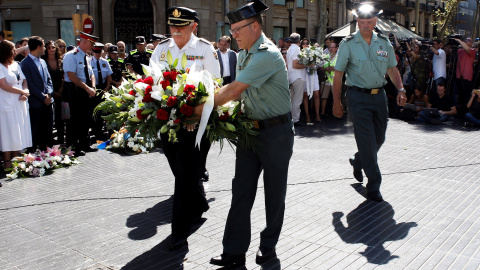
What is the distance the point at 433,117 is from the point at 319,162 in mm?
6309

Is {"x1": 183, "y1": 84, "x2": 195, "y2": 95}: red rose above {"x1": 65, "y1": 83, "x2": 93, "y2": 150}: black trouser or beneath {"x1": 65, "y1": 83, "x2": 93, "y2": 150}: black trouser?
above

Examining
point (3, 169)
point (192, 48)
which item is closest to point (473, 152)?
point (192, 48)

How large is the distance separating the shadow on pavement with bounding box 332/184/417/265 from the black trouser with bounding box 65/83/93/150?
227 inches

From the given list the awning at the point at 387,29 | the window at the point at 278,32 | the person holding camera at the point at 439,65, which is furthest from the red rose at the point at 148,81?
the window at the point at 278,32

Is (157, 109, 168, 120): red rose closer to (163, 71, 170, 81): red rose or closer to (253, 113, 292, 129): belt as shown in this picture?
(163, 71, 170, 81): red rose

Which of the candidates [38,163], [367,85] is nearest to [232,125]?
[367,85]

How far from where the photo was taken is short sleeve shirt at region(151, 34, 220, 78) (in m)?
5.77

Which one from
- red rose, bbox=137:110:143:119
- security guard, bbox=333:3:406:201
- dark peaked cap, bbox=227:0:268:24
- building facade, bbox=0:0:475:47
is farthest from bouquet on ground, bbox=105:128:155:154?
building facade, bbox=0:0:475:47

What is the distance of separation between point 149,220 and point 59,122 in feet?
18.6

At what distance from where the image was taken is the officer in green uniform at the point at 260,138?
3971mm

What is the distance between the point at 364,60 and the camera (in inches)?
244

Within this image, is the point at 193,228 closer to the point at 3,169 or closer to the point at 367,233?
the point at 367,233

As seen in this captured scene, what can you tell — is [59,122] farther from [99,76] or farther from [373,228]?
[373,228]

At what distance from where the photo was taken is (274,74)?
403 cm
